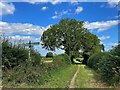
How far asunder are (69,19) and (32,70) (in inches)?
1938

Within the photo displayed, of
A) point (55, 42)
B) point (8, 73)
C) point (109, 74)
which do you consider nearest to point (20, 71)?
point (8, 73)

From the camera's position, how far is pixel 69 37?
204 feet

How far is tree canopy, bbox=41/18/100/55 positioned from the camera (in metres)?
62.3

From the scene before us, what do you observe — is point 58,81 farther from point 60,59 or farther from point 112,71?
point 60,59

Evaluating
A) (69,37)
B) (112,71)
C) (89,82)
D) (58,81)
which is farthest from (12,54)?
(69,37)

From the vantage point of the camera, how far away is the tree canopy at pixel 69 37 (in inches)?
2453

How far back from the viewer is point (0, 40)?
1562cm

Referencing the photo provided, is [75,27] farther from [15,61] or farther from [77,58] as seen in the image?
[15,61]

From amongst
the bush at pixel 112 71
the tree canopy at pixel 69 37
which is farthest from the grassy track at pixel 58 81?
the tree canopy at pixel 69 37

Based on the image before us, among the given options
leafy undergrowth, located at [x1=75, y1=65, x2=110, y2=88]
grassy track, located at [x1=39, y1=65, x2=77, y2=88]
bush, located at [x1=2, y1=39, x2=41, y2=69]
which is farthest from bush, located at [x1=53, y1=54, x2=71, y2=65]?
bush, located at [x1=2, y1=39, x2=41, y2=69]

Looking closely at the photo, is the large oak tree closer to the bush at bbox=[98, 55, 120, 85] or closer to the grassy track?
the grassy track

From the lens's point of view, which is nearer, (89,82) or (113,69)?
(113,69)

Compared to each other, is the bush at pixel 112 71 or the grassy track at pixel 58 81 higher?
the bush at pixel 112 71

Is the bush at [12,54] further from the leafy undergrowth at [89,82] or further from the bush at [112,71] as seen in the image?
the bush at [112,71]
